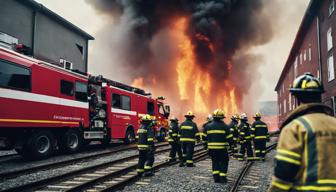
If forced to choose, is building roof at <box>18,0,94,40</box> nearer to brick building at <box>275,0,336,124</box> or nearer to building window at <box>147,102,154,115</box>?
building window at <box>147,102,154,115</box>

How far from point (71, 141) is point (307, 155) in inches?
466

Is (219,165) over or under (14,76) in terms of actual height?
under

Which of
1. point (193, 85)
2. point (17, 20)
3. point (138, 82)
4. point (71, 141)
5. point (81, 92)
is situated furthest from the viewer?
point (138, 82)

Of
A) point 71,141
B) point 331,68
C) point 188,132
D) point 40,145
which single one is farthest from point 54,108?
point 331,68

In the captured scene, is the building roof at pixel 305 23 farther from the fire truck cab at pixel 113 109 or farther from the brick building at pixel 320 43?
the fire truck cab at pixel 113 109

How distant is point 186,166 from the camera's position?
390 inches

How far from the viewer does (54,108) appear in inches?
448

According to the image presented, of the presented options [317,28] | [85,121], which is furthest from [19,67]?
[317,28]

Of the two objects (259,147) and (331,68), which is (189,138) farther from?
(331,68)

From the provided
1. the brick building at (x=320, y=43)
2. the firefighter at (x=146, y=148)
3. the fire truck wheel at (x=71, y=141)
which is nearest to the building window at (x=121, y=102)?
the fire truck wheel at (x=71, y=141)

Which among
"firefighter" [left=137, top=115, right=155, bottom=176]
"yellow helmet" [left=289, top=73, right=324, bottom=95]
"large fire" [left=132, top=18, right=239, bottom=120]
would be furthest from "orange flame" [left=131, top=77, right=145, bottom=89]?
"yellow helmet" [left=289, top=73, right=324, bottom=95]

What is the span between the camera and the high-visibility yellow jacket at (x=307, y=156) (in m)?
2.06

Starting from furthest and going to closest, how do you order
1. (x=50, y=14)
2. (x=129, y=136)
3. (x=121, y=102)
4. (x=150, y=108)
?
(x=50, y=14) < (x=150, y=108) < (x=129, y=136) < (x=121, y=102)

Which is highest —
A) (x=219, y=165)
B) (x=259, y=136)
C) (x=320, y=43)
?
(x=320, y=43)
